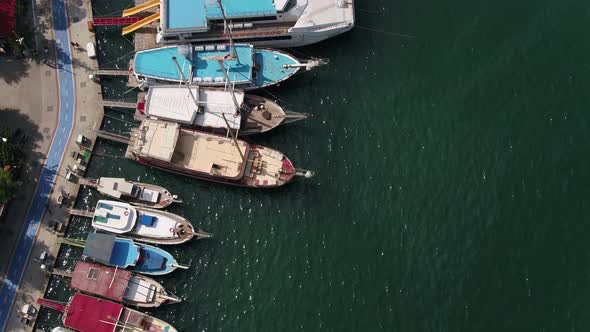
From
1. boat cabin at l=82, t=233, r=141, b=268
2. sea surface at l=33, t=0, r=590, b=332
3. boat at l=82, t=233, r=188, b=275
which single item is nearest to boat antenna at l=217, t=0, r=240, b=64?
sea surface at l=33, t=0, r=590, b=332

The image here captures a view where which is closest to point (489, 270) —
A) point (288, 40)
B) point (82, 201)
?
point (288, 40)

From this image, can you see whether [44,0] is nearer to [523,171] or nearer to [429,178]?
[429,178]

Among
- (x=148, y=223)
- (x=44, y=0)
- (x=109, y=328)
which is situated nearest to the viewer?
(x=109, y=328)

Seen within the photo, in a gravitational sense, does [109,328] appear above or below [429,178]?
below

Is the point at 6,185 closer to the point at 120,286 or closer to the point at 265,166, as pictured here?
the point at 120,286

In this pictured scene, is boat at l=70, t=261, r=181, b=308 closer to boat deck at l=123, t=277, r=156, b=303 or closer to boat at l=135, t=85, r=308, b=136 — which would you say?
boat deck at l=123, t=277, r=156, b=303

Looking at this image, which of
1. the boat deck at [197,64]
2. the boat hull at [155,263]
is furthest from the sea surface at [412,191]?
the boat deck at [197,64]
